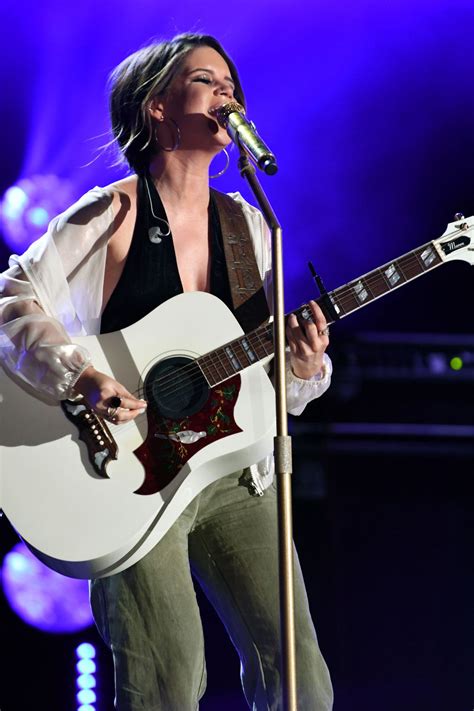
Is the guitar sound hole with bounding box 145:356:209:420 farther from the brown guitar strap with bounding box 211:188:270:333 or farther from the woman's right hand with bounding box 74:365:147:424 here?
the brown guitar strap with bounding box 211:188:270:333

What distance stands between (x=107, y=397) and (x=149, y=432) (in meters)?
0.16

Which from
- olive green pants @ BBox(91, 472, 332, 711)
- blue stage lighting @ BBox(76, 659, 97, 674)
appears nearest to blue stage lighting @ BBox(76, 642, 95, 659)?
blue stage lighting @ BBox(76, 659, 97, 674)

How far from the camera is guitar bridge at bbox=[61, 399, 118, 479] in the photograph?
2090mm

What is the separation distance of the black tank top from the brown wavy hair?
185 millimetres

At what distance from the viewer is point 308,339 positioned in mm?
2219

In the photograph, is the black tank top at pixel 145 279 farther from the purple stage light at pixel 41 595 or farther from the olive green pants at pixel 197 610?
the purple stage light at pixel 41 595

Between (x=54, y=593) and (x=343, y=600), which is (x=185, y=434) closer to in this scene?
(x=54, y=593)

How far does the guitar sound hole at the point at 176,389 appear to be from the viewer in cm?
219

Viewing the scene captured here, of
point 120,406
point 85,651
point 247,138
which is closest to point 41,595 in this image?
point 85,651

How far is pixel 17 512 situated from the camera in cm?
205

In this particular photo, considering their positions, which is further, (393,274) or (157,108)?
(157,108)

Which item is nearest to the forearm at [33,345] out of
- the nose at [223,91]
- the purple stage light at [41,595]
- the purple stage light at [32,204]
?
the nose at [223,91]

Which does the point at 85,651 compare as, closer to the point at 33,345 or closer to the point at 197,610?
the point at 197,610

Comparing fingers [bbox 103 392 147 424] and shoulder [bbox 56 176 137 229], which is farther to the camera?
shoulder [bbox 56 176 137 229]
